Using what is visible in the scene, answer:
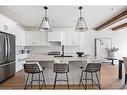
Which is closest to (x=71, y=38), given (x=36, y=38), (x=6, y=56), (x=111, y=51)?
(x=36, y=38)

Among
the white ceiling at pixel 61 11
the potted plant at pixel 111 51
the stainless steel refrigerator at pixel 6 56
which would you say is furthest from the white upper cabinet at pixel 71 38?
the stainless steel refrigerator at pixel 6 56

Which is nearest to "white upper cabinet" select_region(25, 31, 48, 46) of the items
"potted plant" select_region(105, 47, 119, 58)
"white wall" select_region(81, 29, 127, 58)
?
"white wall" select_region(81, 29, 127, 58)

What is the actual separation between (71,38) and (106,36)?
244 cm

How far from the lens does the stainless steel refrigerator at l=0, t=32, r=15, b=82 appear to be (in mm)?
5266

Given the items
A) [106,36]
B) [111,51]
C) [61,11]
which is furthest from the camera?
[106,36]

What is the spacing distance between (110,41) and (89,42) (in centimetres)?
136

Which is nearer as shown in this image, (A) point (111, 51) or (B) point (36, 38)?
(B) point (36, 38)

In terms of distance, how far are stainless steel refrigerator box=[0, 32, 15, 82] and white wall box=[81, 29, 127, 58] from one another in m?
5.03

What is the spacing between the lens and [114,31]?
10.1 metres

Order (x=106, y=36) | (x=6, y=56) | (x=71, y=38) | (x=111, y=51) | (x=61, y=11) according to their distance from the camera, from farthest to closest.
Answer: (x=106, y=36), (x=111, y=51), (x=71, y=38), (x=6, y=56), (x=61, y=11)

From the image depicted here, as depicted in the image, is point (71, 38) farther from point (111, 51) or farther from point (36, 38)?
point (111, 51)

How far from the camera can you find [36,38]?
9359 mm
